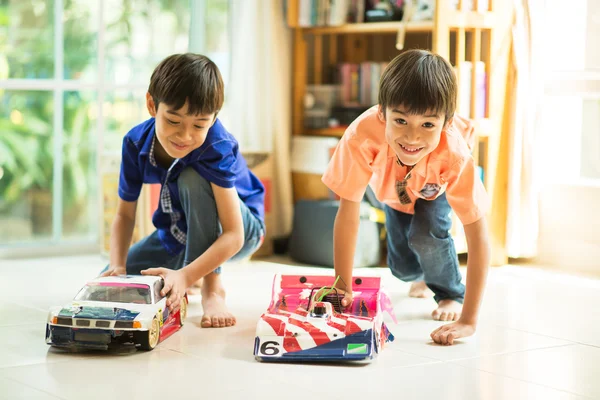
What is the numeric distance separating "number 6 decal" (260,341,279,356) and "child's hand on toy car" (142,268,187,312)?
0.89 feet

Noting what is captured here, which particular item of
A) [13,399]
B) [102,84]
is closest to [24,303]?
[13,399]

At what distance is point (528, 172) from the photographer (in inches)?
120

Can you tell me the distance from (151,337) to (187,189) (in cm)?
43

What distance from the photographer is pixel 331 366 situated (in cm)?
167

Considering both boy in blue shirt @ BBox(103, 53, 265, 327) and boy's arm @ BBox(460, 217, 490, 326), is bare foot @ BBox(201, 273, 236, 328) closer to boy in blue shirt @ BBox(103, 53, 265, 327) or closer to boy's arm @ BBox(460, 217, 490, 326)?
boy in blue shirt @ BBox(103, 53, 265, 327)

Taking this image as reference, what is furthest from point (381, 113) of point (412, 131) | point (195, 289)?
point (195, 289)

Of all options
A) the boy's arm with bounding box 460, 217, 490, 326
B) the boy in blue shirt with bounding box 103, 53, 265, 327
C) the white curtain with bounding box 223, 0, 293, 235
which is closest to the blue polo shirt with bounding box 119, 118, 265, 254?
the boy in blue shirt with bounding box 103, 53, 265, 327

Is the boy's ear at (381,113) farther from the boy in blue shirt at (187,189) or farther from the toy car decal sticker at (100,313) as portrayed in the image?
the toy car decal sticker at (100,313)

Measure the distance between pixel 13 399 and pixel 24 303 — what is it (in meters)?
0.87

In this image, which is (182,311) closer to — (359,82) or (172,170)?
(172,170)

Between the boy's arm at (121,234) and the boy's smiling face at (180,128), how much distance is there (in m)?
0.24

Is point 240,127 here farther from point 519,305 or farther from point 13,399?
point 13,399

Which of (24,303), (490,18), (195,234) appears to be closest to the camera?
(195,234)

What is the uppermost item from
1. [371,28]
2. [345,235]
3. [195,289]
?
[371,28]
